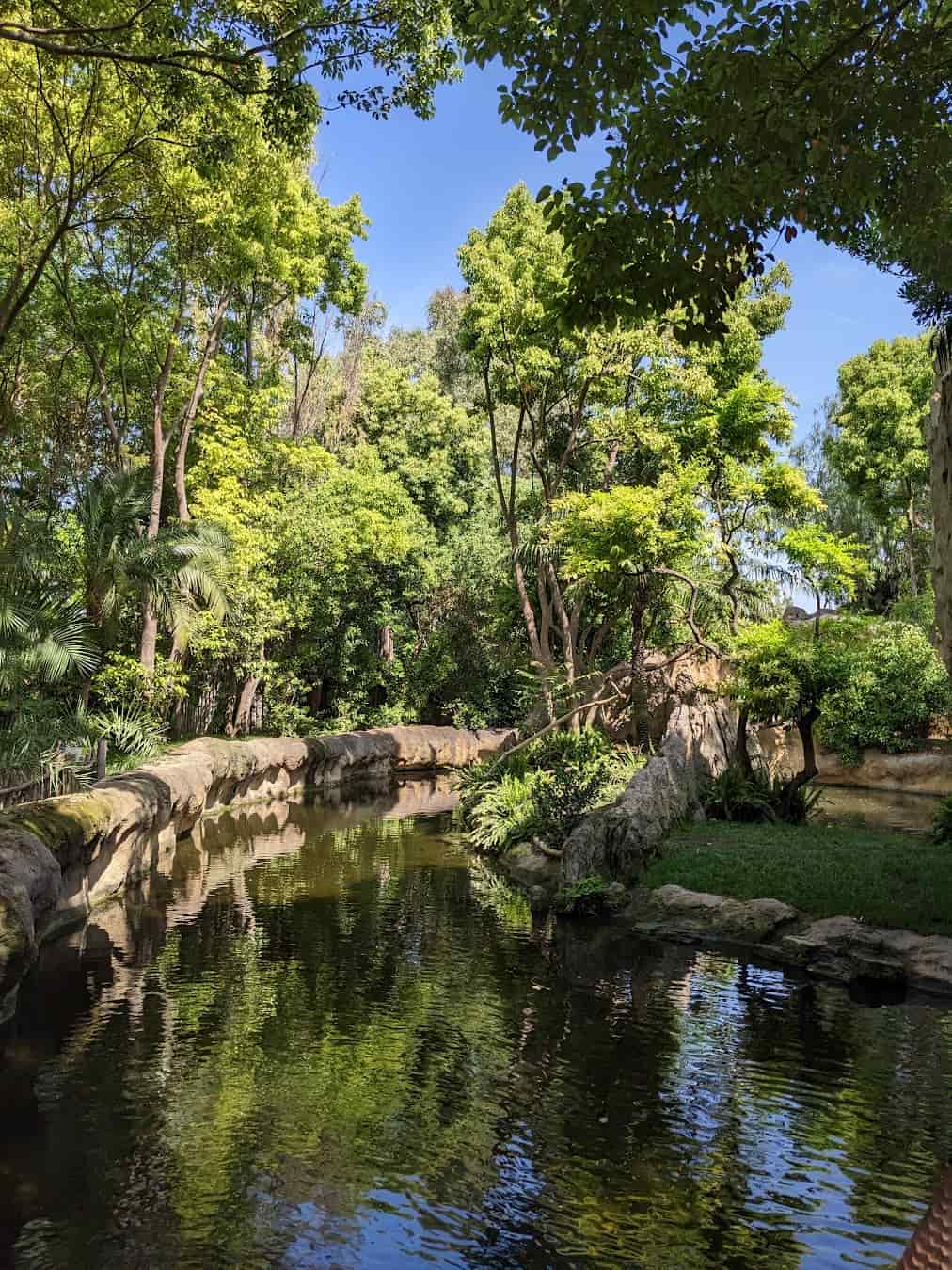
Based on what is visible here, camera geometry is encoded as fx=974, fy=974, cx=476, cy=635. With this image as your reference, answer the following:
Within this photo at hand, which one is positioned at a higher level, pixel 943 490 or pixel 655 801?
pixel 943 490

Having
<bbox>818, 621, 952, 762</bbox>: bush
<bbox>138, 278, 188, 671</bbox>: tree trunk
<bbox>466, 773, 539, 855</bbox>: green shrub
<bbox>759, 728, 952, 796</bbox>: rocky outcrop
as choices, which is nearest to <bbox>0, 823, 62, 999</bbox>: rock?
<bbox>466, 773, 539, 855</bbox>: green shrub

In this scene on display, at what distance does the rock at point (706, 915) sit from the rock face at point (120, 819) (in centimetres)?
585

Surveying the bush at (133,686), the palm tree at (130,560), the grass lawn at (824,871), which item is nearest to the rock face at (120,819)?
the bush at (133,686)

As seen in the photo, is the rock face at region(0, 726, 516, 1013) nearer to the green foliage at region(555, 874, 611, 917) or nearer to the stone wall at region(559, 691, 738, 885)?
the green foliage at region(555, 874, 611, 917)

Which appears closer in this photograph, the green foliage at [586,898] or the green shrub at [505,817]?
the green foliage at [586,898]

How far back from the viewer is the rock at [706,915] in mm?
9602

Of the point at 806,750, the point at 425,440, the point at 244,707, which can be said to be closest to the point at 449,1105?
the point at 806,750

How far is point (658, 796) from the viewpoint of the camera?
1304 cm

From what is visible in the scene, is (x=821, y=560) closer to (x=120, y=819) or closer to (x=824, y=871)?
(x=824, y=871)

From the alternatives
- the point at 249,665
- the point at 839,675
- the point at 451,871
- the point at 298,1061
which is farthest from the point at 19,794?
the point at 249,665

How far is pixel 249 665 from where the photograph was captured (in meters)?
23.9

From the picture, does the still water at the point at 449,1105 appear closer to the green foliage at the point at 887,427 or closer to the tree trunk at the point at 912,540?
the green foliage at the point at 887,427

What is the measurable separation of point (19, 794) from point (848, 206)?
10.7 metres

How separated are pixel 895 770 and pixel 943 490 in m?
19.3
